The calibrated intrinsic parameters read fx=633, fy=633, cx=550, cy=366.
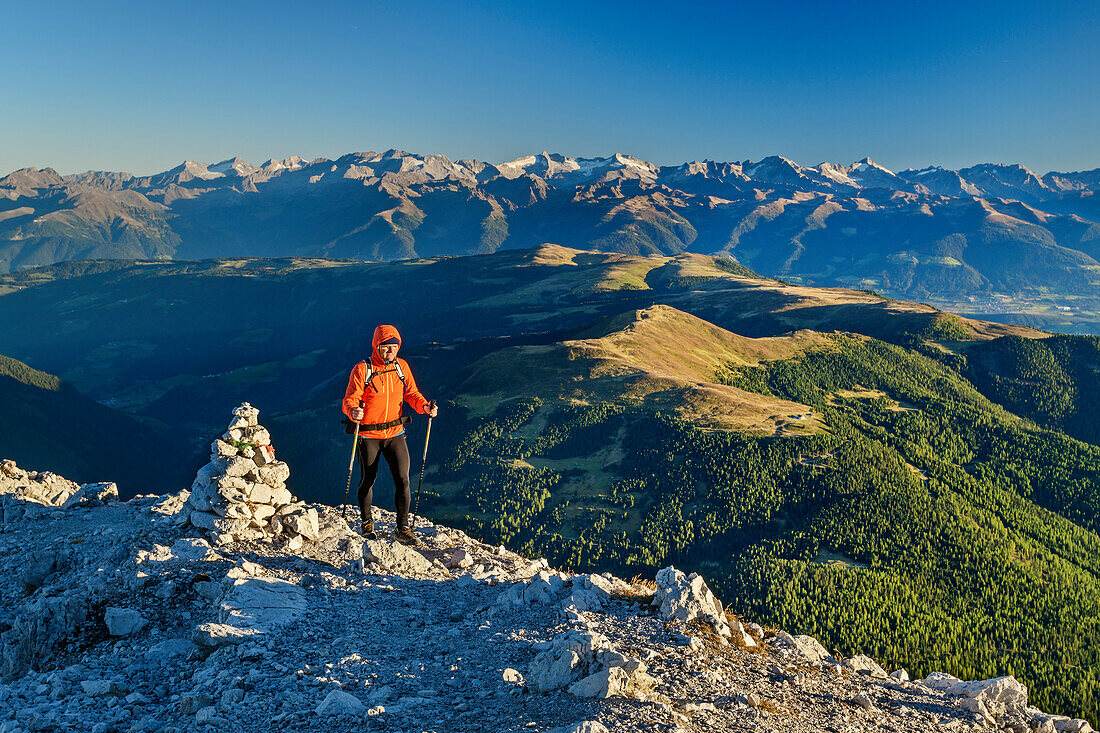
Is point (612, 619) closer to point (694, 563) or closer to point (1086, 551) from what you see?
point (694, 563)

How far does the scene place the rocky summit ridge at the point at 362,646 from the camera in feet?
48.5

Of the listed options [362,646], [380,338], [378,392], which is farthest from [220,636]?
[380,338]

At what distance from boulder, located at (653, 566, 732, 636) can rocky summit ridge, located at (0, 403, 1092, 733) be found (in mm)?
55

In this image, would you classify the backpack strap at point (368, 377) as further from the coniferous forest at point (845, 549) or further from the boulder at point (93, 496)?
the coniferous forest at point (845, 549)

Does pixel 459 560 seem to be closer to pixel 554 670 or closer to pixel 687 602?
pixel 687 602

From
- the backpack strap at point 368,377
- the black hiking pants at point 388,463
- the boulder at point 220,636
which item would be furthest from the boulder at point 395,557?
the boulder at point 220,636

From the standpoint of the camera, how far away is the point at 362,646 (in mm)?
17812

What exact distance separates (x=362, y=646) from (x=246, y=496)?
10210mm

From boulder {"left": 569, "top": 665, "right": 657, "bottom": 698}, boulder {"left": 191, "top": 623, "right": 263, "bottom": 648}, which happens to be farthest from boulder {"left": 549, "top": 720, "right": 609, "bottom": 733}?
boulder {"left": 191, "top": 623, "right": 263, "bottom": 648}

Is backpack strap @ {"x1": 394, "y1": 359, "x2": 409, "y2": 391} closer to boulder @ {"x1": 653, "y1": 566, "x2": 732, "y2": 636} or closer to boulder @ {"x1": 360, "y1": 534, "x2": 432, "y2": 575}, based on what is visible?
boulder @ {"x1": 360, "y1": 534, "x2": 432, "y2": 575}

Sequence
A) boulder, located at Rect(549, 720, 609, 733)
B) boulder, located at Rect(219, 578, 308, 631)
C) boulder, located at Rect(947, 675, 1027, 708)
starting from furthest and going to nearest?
boulder, located at Rect(947, 675, 1027, 708) → boulder, located at Rect(219, 578, 308, 631) → boulder, located at Rect(549, 720, 609, 733)

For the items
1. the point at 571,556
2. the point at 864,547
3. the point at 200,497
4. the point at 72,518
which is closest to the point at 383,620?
the point at 200,497

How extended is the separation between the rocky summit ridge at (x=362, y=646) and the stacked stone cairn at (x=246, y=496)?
0.07m

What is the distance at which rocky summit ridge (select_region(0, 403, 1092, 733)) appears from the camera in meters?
14.8
